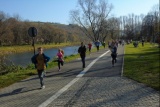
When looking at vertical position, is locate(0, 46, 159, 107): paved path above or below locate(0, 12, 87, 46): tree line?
below

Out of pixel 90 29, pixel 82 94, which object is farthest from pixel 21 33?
pixel 82 94

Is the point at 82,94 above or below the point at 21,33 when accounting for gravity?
below

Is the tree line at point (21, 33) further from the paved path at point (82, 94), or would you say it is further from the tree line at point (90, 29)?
the paved path at point (82, 94)

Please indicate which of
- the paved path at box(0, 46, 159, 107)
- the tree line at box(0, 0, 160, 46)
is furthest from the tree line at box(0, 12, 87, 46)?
the paved path at box(0, 46, 159, 107)

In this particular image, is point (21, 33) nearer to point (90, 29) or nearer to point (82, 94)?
point (90, 29)

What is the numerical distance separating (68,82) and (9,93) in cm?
304

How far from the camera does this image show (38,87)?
38.7ft

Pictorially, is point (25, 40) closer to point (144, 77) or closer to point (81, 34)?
point (81, 34)

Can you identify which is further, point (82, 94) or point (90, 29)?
point (90, 29)

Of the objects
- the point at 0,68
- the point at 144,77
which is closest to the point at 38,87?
the point at 144,77

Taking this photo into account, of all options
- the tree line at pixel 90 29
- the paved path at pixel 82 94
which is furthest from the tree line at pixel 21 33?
the paved path at pixel 82 94

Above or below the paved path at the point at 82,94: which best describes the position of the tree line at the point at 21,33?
above

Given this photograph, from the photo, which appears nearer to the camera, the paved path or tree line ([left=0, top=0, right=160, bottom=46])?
the paved path

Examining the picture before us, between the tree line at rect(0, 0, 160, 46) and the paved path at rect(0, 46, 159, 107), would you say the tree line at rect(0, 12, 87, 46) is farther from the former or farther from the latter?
the paved path at rect(0, 46, 159, 107)
